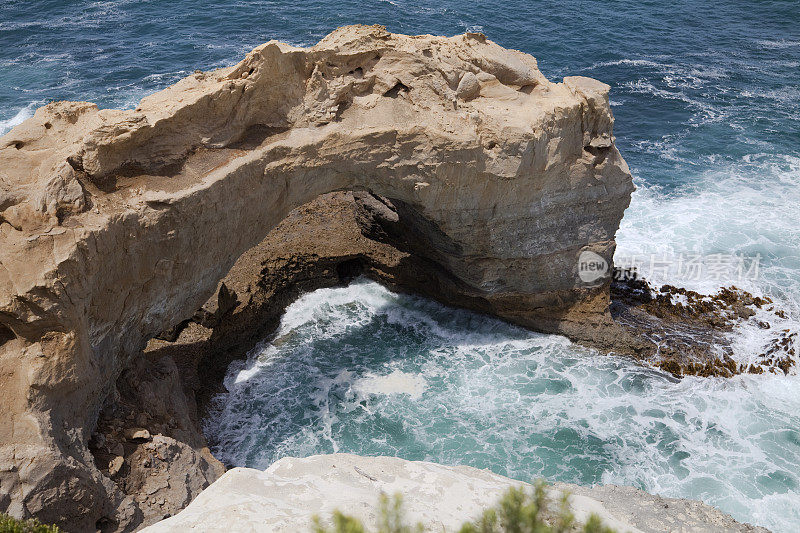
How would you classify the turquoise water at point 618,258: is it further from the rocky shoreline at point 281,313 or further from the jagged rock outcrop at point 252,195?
the jagged rock outcrop at point 252,195

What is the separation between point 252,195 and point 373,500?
9575mm

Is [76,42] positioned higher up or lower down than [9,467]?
higher up

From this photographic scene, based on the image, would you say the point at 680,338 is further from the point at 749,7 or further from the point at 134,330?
the point at 749,7

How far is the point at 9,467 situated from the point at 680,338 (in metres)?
21.0

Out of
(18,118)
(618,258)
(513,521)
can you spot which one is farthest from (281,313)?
(18,118)

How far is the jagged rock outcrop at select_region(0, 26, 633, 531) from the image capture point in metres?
14.2

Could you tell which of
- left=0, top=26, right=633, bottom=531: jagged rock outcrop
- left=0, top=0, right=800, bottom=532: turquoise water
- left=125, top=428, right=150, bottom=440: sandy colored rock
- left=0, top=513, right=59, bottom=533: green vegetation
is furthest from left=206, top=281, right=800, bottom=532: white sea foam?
left=0, top=513, right=59, bottom=533: green vegetation

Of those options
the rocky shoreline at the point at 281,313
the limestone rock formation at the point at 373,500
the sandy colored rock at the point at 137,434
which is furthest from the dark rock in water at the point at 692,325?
the sandy colored rock at the point at 137,434

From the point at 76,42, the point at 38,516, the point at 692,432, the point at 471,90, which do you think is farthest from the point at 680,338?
the point at 76,42

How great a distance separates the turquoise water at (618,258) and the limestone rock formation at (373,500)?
541 cm

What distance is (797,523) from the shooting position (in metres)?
18.1

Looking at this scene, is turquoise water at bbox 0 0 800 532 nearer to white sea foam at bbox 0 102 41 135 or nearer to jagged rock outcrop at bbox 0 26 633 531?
white sea foam at bbox 0 102 41 135

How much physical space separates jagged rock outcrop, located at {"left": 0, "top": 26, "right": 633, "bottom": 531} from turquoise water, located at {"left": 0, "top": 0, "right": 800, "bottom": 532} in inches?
120

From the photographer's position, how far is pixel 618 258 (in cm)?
2881
